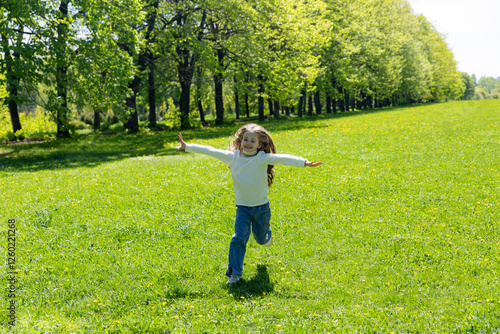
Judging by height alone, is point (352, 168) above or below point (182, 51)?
below

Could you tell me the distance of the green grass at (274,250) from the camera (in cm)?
505

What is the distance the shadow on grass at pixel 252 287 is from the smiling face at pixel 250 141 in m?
2.00

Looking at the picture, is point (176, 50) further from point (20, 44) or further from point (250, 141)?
point (250, 141)

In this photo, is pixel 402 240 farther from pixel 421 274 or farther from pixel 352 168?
pixel 352 168

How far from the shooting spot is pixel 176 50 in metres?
30.3

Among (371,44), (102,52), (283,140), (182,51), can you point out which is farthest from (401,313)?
(371,44)

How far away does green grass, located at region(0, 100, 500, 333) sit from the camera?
16.6 feet

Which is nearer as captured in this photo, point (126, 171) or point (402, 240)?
point (402, 240)

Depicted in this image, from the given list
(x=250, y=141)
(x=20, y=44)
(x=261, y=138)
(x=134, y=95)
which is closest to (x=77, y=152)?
(x=20, y=44)

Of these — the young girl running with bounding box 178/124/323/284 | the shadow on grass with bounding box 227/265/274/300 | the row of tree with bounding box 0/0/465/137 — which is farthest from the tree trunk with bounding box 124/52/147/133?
the shadow on grass with bounding box 227/265/274/300

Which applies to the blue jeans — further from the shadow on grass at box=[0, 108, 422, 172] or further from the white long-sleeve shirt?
the shadow on grass at box=[0, 108, 422, 172]

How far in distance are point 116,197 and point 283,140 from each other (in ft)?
37.5

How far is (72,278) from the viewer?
6184 mm

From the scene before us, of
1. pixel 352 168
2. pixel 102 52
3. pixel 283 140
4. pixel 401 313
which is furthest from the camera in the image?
pixel 283 140
